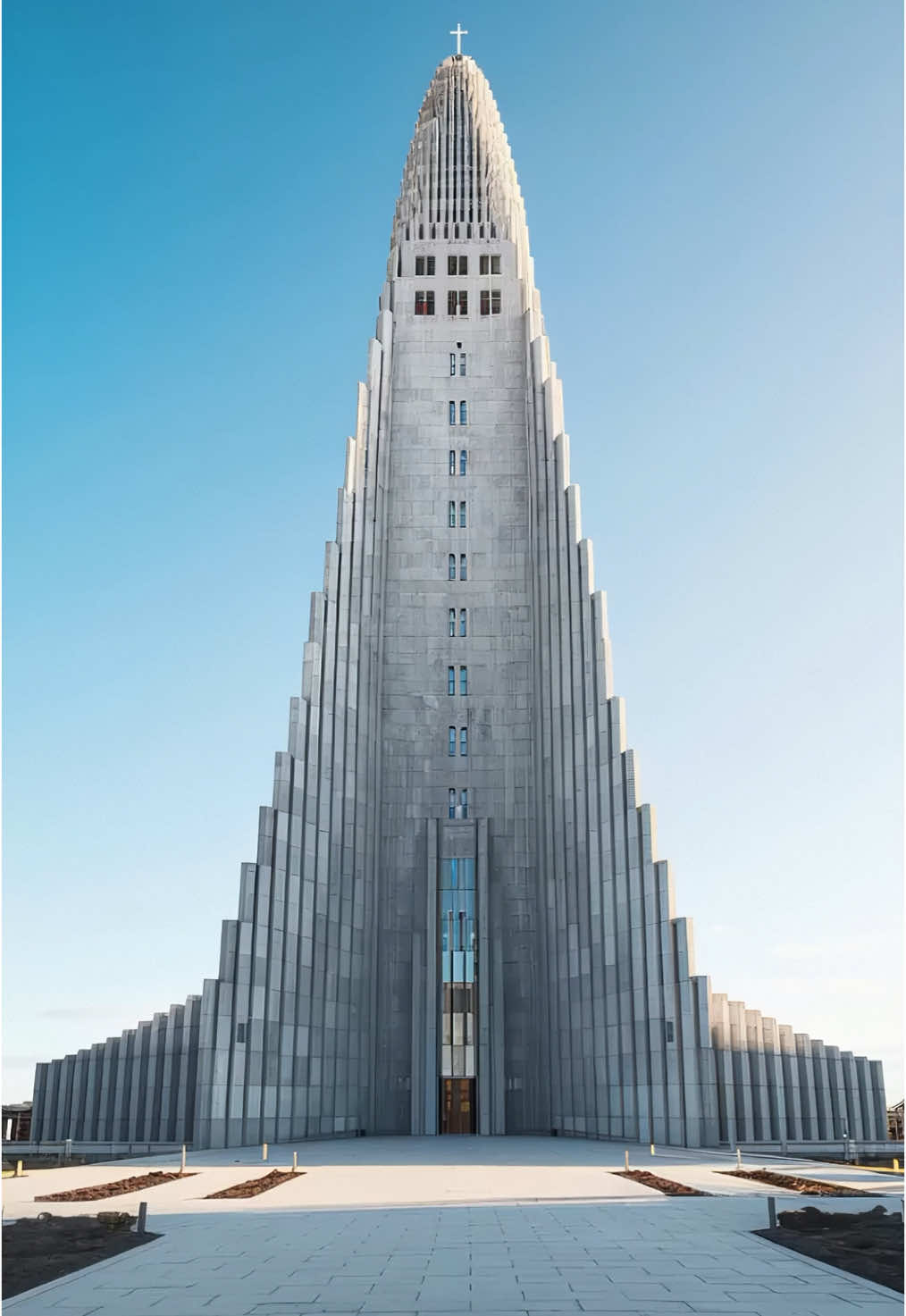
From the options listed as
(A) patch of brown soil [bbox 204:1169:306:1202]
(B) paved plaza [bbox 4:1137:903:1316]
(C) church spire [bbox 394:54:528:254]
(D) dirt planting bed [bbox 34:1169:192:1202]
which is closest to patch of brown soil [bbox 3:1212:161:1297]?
(B) paved plaza [bbox 4:1137:903:1316]

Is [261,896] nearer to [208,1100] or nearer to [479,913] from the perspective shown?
[208,1100]

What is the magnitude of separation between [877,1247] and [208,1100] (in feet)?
96.2

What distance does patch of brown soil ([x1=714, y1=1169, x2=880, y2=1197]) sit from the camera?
20.1 metres

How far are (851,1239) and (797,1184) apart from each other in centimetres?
875

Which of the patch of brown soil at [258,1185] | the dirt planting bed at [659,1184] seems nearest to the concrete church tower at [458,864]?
the dirt planting bed at [659,1184]

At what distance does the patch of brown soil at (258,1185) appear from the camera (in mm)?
20969

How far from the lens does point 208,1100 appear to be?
38.1m

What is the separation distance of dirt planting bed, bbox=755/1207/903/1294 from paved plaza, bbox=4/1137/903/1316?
1.19 feet

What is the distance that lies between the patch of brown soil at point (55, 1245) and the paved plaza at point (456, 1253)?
1.09 ft

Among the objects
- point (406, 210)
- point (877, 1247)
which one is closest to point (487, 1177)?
point (877, 1247)

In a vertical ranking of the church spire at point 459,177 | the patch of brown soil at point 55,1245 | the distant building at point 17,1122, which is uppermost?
the church spire at point 459,177

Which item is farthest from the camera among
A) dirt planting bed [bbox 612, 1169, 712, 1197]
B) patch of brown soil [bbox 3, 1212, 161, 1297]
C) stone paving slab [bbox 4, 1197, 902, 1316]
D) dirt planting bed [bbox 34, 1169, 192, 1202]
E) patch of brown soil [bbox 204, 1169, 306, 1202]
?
patch of brown soil [bbox 204, 1169, 306, 1202]

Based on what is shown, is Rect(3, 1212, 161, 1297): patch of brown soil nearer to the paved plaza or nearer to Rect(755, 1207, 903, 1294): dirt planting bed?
the paved plaza

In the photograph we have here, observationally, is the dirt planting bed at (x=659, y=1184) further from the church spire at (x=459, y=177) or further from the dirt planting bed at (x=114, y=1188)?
the church spire at (x=459, y=177)
